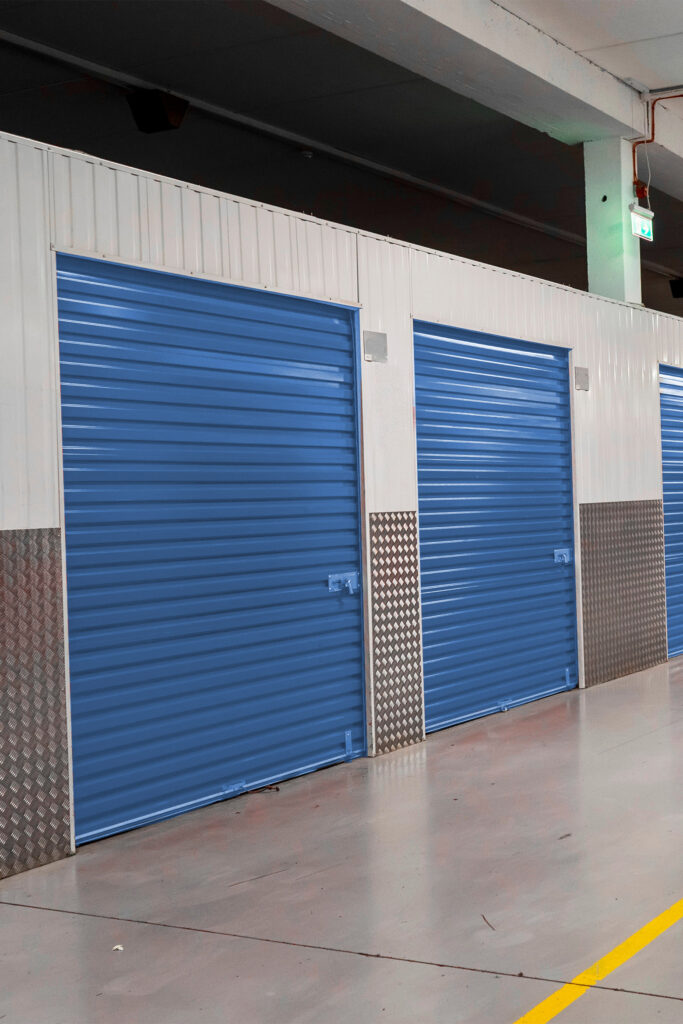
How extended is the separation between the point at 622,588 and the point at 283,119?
5217mm

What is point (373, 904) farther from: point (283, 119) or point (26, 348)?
point (283, 119)

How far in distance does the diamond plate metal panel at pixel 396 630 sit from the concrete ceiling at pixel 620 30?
393 centimetres

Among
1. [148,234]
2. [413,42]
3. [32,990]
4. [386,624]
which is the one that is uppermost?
[413,42]

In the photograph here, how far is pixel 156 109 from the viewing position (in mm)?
10164

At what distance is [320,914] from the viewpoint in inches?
175

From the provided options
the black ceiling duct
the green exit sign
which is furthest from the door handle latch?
the green exit sign

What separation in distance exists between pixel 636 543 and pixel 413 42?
4.83 m

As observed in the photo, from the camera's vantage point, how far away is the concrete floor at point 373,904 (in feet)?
12.0

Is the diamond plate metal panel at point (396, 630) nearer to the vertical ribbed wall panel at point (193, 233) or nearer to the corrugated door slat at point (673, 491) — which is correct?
the vertical ribbed wall panel at point (193, 233)

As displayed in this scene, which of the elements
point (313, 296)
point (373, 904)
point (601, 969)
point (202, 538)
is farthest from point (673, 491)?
point (601, 969)

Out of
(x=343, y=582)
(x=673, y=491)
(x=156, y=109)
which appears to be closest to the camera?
(x=343, y=582)

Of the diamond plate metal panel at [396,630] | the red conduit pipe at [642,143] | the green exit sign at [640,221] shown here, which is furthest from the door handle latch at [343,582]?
the red conduit pipe at [642,143]

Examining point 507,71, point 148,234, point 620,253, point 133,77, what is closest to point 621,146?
point 620,253

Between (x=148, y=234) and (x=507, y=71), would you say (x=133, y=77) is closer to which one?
(x=507, y=71)
